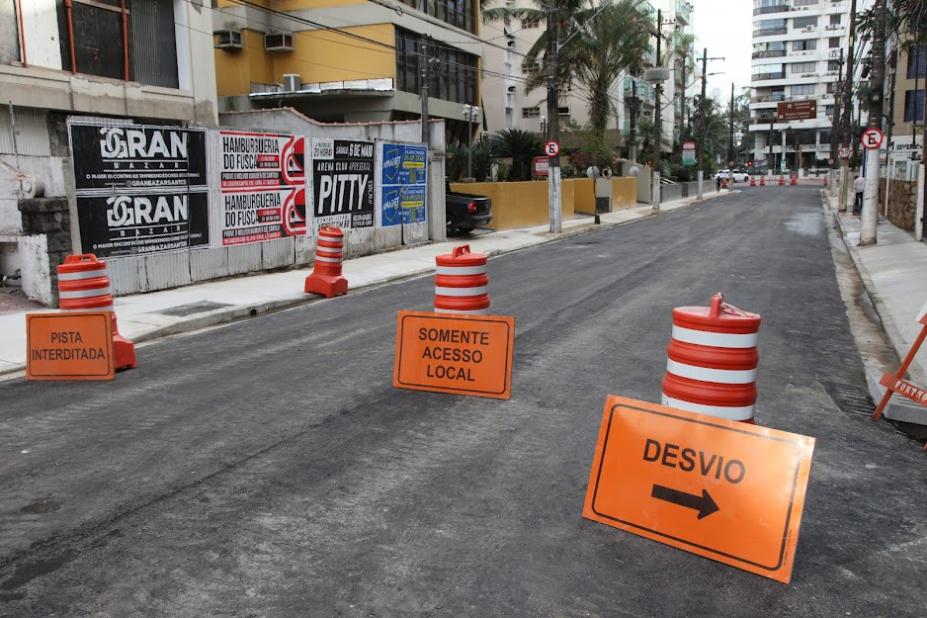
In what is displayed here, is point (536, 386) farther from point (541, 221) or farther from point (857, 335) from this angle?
point (541, 221)

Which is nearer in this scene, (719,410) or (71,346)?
(719,410)

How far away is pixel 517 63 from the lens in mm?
59719

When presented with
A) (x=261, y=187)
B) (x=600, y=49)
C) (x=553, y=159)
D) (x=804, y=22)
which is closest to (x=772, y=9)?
(x=804, y=22)

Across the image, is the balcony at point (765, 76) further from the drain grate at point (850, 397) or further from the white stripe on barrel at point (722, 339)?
the white stripe on barrel at point (722, 339)

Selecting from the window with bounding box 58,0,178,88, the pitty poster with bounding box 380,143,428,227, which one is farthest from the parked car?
the window with bounding box 58,0,178,88

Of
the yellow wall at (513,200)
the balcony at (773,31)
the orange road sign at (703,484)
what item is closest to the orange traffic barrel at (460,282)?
the orange road sign at (703,484)

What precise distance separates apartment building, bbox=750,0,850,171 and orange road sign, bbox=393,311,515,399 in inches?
4386

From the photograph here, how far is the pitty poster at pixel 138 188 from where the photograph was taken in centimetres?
1305

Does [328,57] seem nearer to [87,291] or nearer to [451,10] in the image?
Answer: [451,10]

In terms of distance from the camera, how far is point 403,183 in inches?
893

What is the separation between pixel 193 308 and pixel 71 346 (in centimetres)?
429

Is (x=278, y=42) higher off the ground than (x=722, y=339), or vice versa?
(x=278, y=42)

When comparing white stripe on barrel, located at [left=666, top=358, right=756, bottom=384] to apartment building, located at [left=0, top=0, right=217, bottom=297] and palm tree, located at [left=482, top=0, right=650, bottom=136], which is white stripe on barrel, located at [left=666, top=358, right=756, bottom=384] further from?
palm tree, located at [left=482, top=0, right=650, bottom=136]

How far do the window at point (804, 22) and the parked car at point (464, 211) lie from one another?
343ft
